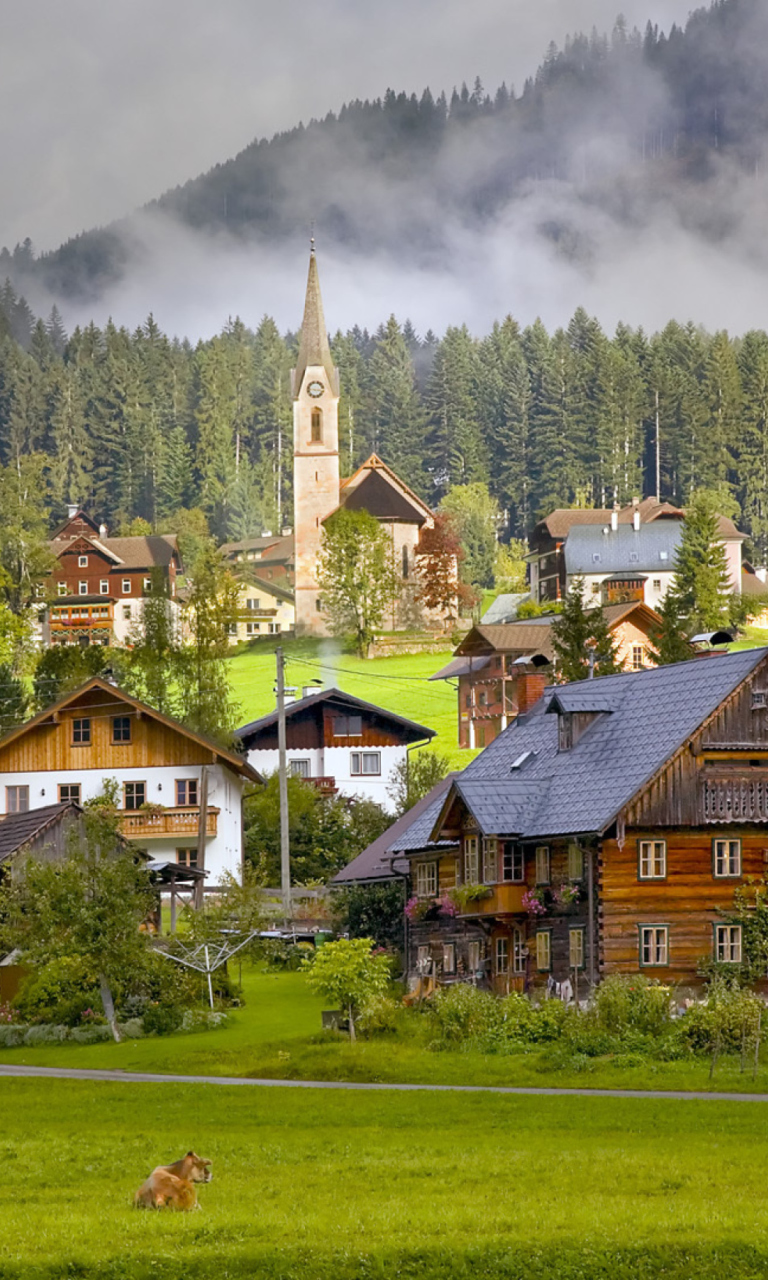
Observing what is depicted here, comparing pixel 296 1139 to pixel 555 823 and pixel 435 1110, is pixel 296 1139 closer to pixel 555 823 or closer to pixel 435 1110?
pixel 435 1110

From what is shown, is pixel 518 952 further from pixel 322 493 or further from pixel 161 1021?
pixel 322 493

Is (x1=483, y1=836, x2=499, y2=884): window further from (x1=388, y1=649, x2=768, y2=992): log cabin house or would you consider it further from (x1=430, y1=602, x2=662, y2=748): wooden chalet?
(x1=430, y1=602, x2=662, y2=748): wooden chalet

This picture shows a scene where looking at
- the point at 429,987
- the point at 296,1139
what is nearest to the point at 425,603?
the point at 429,987

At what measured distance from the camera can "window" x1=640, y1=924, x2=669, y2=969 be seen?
46.2 m

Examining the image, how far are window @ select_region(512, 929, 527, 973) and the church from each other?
113m

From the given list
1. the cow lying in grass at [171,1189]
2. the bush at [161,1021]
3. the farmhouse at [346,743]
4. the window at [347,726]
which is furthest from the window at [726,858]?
the window at [347,726]

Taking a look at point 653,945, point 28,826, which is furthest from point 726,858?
point 28,826

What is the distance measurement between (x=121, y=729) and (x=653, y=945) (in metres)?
36.4

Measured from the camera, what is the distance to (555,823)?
4741 cm

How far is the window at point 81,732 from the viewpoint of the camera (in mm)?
78438

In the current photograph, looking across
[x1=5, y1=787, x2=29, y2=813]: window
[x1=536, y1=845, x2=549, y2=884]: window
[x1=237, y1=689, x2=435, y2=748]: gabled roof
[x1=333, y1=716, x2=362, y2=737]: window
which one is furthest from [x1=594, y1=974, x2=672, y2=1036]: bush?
[x1=333, y1=716, x2=362, y2=737]: window

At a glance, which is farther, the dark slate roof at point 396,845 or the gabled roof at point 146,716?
the gabled roof at point 146,716

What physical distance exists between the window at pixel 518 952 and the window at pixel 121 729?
104ft

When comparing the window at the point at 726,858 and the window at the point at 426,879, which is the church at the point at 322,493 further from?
the window at the point at 726,858
